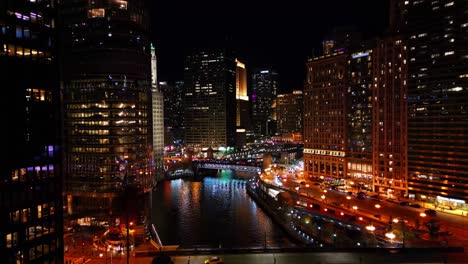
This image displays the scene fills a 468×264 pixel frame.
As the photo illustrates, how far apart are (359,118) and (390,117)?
13205 millimetres

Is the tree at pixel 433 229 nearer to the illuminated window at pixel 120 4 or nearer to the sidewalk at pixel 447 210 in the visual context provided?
the sidewalk at pixel 447 210

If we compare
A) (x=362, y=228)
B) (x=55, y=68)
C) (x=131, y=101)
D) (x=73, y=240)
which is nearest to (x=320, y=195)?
(x=362, y=228)

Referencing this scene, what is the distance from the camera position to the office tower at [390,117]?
96.9 meters

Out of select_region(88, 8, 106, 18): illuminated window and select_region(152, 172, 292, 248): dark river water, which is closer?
select_region(152, 172, 292, 248): dark river water

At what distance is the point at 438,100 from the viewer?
3388 inches

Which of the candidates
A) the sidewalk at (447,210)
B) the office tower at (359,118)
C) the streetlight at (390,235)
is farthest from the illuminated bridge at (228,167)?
the streetlight at (390,235)

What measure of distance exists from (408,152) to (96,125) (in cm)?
7428

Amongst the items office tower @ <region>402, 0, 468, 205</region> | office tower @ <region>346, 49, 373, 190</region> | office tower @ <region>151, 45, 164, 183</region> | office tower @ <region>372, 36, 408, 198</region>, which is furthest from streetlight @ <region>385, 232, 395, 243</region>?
office tower @ <region>151, 45, 164, 183</region>

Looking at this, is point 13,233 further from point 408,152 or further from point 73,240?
point 408,152

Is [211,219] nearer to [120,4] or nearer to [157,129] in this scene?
[120,4]

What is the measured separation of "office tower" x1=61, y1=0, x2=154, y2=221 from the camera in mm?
88375

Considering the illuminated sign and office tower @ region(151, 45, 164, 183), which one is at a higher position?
the illuminated sign

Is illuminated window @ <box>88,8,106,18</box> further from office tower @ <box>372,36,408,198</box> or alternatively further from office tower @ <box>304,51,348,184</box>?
office tower @ <box>372,36,408,198</box>

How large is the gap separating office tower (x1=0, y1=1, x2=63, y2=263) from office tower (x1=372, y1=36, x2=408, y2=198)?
3191 inches
